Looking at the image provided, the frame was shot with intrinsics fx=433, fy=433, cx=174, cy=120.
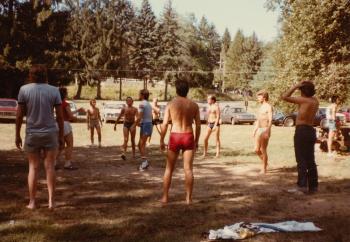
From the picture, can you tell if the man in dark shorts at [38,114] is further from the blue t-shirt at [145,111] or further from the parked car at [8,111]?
the parked car at [8,111]

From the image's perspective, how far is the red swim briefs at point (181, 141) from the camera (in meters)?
6.99

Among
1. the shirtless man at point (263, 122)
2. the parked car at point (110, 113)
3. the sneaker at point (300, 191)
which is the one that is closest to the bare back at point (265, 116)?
the shirtless man at point (263, 122)

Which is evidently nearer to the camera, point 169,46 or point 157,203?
point 157,203

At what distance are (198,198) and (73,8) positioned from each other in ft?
200

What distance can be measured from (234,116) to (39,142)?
2990 cm

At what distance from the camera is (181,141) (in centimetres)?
699

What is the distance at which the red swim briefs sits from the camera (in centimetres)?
699

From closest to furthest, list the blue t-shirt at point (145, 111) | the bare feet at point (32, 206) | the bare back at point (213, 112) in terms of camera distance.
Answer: the bare feet at point (32, 206) → the blue t-shirt at point (145, 111) → the bare back at point (213, 112)

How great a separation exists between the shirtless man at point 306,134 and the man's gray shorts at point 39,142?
4329 millimetres

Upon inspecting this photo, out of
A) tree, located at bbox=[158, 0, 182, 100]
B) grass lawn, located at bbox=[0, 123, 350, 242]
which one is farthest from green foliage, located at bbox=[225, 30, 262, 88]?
grass lawn, located at bbox=[0, 123, 350, 242]

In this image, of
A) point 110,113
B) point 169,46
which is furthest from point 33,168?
point 169,46

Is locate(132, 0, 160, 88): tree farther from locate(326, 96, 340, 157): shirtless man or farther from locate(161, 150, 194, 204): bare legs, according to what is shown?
locate(161, 150, 194, 204): bare legs

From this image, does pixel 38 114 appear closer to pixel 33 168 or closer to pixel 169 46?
pixel 33 168

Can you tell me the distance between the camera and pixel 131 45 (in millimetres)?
72250
